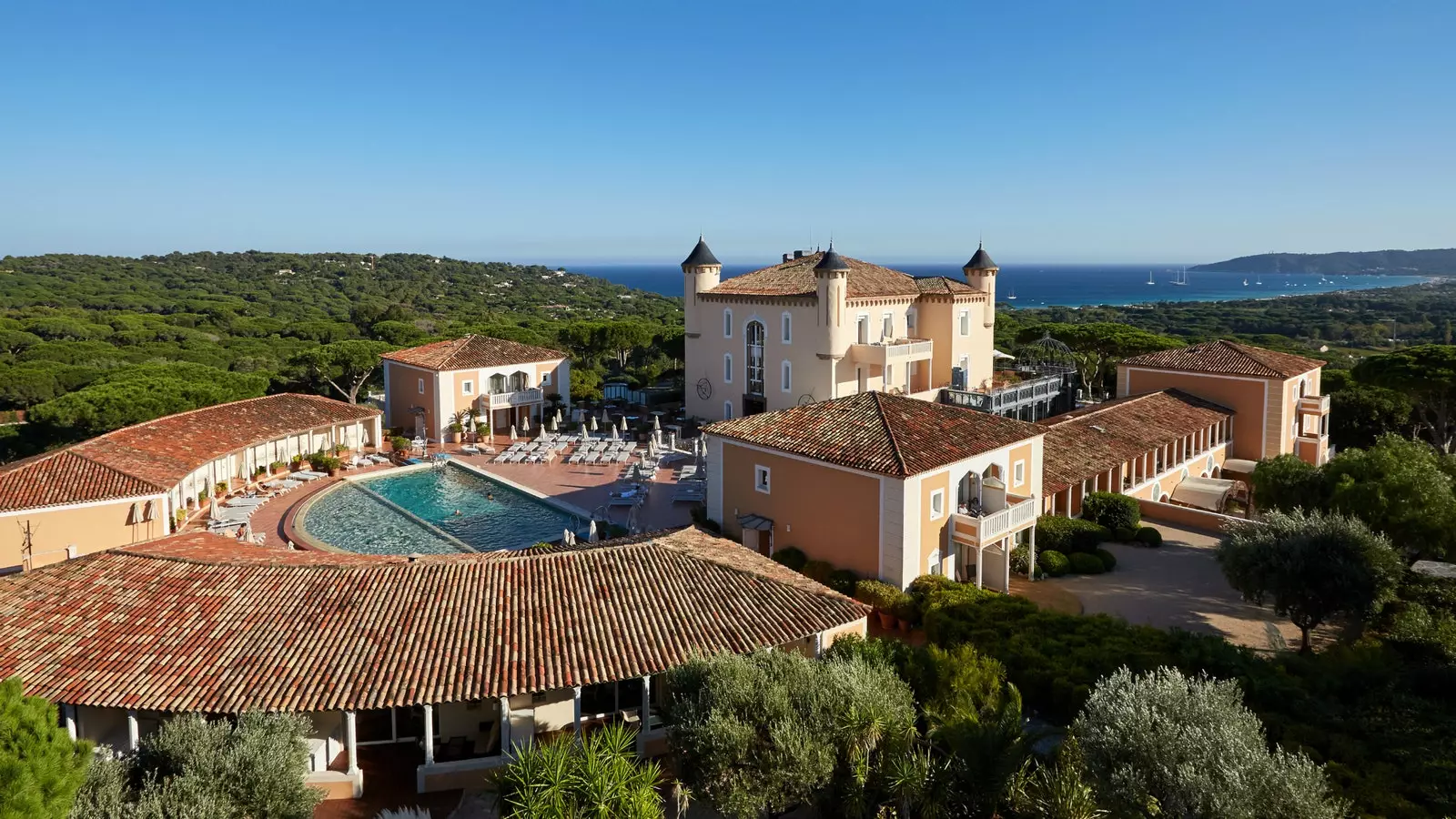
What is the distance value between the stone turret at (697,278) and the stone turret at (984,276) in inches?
451

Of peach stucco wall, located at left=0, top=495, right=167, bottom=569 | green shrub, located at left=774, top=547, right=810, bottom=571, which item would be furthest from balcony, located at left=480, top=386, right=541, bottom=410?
green shrub, located at left=774, top=547, right=810, bottom=571

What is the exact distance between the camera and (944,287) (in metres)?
41.3

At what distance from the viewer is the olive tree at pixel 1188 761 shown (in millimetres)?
8633

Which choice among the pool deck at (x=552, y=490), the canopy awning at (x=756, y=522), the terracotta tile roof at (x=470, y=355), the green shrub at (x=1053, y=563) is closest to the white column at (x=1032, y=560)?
the green shrub at (x=1053, y=563)

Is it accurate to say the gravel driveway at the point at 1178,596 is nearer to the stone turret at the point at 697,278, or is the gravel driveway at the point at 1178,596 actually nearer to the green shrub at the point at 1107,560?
the green shrub at the point at 1107,560

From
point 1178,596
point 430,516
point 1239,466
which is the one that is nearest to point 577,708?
point 1178,596

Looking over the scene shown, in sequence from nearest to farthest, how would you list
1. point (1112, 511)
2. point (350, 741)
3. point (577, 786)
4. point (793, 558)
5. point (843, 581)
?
point (577, 786) < point (350, 741) < point (843, 581) < point (793, 558) < point (1112, 511)

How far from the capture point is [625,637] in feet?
43.6

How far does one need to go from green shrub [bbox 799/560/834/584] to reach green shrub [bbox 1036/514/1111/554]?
19.3 ft

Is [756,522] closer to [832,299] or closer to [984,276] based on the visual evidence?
[832,299]

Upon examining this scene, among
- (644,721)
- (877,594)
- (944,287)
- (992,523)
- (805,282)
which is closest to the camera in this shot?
(644,721)

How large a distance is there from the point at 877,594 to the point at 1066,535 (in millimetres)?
6808

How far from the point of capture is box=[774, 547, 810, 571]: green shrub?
68.5 feet

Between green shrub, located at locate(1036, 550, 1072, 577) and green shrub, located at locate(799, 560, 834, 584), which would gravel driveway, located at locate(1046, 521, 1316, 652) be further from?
green shrub, located at locate(799, 560, 834, 584)
